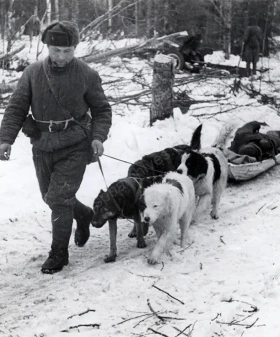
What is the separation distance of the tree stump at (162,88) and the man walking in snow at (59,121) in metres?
4.25

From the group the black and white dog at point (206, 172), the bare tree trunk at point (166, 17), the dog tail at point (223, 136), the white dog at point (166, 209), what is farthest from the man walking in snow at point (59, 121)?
the bare tree trunk at point (166, 17)

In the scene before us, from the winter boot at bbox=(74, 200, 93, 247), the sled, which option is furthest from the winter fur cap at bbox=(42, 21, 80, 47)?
the sled

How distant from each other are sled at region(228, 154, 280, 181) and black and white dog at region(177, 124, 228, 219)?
626 mm

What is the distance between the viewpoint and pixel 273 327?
2682 mm

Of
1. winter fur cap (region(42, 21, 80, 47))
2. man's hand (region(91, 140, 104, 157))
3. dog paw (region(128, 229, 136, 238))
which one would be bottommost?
dog paw (region(128, 229, 136, 238))

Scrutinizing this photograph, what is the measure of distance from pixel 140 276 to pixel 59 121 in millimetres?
1434

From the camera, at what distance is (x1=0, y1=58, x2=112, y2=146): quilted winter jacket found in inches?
153

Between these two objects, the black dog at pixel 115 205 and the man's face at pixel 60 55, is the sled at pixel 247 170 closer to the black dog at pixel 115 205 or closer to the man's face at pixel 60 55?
the black dog at pixel 115 205

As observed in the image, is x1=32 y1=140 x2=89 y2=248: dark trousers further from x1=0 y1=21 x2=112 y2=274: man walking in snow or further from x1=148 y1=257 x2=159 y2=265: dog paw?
x1=148 y1=257 x2=159 y2=265: dog paw

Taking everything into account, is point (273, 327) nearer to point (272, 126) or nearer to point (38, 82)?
point (38, 82)

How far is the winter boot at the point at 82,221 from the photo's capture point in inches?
179

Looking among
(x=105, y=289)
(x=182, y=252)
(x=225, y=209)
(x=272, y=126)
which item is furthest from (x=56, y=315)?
(x=272, y=126)

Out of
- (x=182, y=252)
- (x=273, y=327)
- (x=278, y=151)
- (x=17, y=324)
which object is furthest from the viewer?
(x=278, y=151)

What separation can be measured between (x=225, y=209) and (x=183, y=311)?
2893 millimetres
